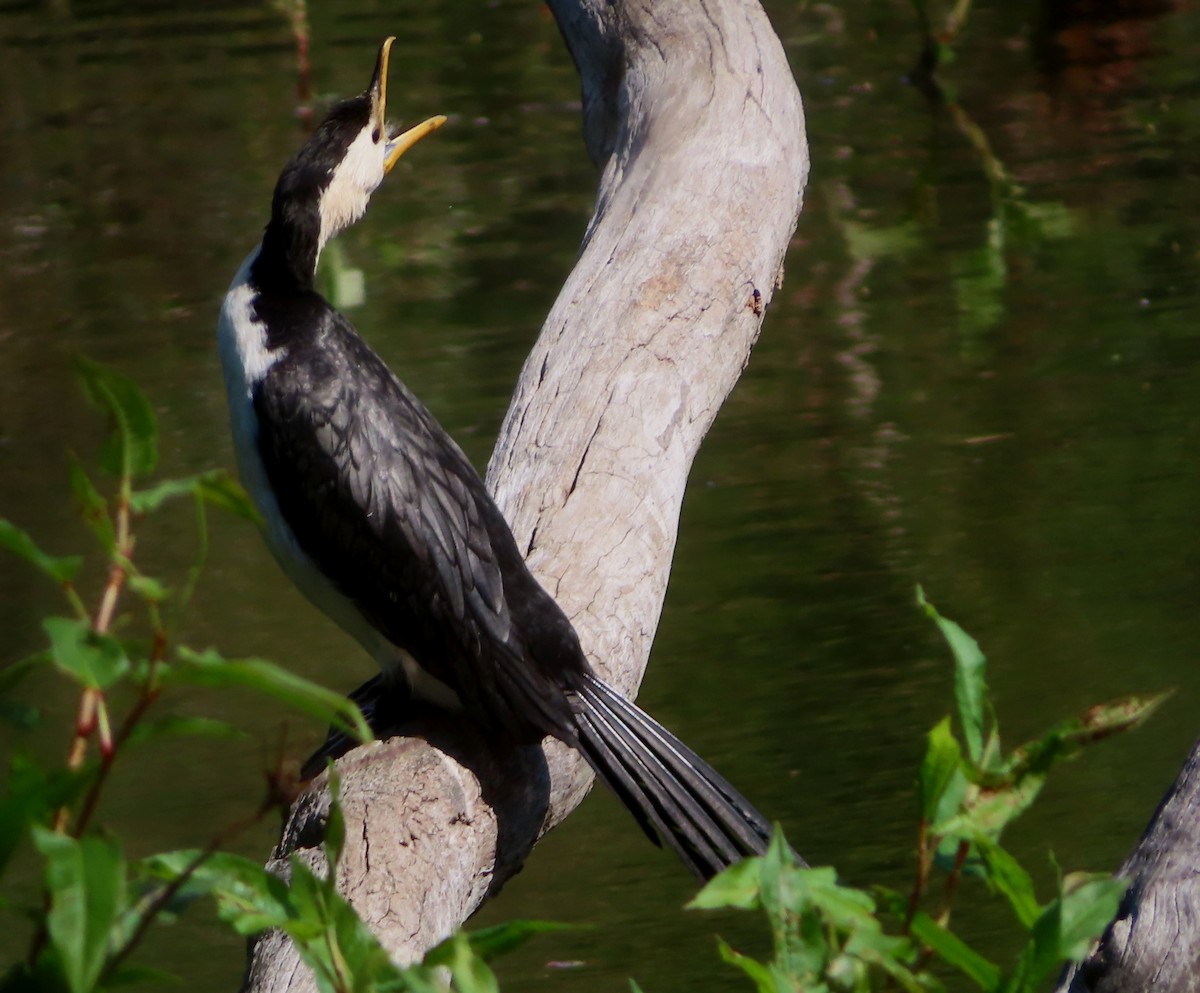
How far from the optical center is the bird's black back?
2.75 meters

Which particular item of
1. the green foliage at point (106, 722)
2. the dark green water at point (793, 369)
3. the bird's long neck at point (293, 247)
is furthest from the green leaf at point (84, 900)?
the dark green water at point (793, 369)

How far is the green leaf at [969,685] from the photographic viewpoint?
131 cm

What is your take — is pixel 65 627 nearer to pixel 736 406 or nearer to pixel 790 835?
pixel 790 835

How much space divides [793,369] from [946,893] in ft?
18.7

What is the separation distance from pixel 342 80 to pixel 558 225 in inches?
100

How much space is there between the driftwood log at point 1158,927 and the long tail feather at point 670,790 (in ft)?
2.35

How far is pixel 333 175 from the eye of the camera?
334cm

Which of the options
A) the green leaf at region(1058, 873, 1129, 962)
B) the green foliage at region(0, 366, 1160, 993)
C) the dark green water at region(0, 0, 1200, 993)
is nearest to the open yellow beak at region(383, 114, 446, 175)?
the dark green water at region(0, 0, 1200, 993)

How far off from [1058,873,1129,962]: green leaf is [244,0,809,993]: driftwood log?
1185 millimetres

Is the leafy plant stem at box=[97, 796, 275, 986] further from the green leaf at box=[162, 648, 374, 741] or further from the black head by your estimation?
the black head

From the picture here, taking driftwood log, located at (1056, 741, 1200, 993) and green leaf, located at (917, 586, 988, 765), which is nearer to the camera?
green leaf, located at (917, 586, 988, 765)

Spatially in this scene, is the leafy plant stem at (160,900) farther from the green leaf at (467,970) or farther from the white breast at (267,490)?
the white breast at (267,490)

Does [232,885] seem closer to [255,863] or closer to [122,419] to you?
[255,863]

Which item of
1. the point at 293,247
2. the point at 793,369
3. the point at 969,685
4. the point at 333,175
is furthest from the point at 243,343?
the point at 793,369
